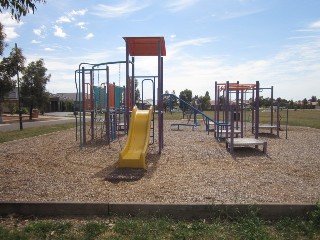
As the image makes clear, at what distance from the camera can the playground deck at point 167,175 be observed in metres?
5.40

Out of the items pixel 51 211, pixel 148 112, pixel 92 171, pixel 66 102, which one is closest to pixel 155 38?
pixel 148 112

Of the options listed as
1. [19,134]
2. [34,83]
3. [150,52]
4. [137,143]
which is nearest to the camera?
[137,143]

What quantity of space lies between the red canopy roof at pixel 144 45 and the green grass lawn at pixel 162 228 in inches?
269

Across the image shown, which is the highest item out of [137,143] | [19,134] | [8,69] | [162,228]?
[8,69]

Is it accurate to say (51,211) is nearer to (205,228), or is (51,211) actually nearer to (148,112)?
(205,228)

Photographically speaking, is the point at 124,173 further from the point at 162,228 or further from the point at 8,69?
the point at 8,69

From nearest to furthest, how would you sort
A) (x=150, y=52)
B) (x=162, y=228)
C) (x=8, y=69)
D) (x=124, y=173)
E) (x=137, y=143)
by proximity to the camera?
(x=162, y=228)
(x=124, y=173)
(x=137, y=143)
(x=150, y=52)
(x=8, y=69)

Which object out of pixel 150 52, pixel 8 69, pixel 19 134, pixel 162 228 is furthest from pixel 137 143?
pixel 8 69

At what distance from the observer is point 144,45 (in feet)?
35.7

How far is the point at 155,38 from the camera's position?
10047mm

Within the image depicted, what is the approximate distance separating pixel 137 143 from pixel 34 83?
23536mm

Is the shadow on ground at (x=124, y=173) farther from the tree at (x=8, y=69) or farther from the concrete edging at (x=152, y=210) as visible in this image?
the tree at (x=8, y=69)

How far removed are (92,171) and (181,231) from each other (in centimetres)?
389

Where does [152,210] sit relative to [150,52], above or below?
below
